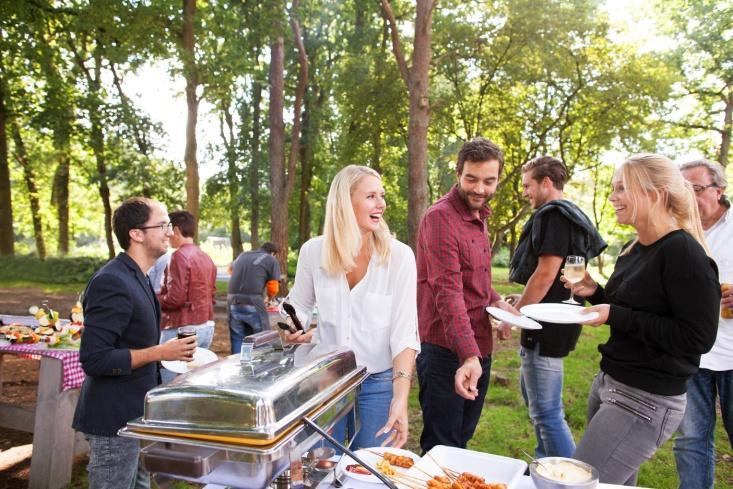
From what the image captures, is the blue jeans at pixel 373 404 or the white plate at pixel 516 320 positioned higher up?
the white plate at pixel 516 320

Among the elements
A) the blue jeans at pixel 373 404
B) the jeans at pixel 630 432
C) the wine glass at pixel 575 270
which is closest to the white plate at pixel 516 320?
the wine glass at pixel 575 270

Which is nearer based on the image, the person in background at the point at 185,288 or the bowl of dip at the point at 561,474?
the bowl of dip at the point at 561,474

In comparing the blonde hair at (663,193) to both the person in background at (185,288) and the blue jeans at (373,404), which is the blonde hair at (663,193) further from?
the person in background at (185,288)

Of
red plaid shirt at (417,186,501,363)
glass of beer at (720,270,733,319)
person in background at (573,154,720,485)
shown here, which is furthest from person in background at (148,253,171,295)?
glass of beer at (720,270,733,319)

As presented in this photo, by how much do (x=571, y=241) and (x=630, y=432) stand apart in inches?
58.6

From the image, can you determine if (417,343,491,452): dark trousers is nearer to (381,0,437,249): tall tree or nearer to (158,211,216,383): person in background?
(158,211,216,383): person in background

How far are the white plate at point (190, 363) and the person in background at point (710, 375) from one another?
2620 millimetres

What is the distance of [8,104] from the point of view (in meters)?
17.2

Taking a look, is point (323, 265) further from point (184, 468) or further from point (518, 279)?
point (518, 279)

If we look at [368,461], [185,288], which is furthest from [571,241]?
[185,288]

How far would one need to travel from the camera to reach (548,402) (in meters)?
3.32

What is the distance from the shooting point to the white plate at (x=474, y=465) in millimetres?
1701

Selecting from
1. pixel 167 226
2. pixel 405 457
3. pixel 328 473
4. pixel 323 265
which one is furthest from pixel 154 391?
pixel 167 226

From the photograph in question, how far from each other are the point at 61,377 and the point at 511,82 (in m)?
15.1
